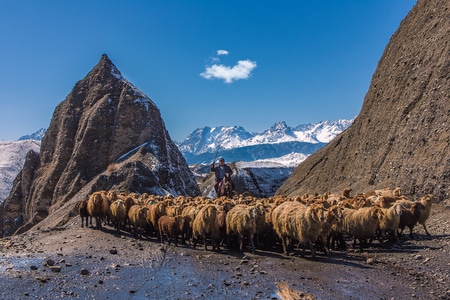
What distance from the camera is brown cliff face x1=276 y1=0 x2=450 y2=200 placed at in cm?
2177

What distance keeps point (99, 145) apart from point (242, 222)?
116 ft

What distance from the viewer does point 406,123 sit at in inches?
1064

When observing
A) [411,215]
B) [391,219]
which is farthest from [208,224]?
[411,215]

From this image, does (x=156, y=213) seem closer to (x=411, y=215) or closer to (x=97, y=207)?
(x=97, y=207)

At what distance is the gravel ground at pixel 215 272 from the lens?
30.3 feet

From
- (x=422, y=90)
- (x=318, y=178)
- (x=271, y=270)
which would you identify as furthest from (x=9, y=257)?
(x=318, y=178)

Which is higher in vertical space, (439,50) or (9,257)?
(439,50)

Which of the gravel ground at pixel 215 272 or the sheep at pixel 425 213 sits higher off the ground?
the sheep at pixel 425 213

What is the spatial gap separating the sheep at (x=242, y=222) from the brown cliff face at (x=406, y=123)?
1119 cm

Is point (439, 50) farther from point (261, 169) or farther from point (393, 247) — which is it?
point (261, 169)

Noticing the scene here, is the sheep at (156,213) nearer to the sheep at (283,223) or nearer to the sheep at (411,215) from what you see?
the sheep at (283,223)

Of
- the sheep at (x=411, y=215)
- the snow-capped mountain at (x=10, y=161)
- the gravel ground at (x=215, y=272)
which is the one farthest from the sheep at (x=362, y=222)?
the snow-capped mountain at (x=10, y=161)

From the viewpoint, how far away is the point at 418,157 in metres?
22.7

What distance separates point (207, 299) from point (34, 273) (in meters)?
5.10
